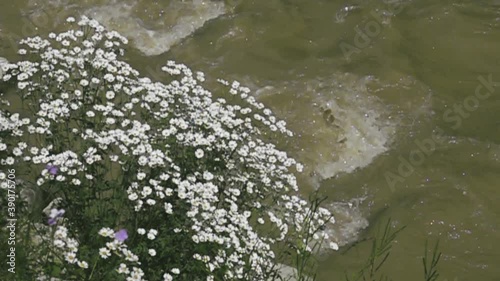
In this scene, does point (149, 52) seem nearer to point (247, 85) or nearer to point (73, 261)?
point (247, 85)

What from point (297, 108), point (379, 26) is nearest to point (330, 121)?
point (297, 108)

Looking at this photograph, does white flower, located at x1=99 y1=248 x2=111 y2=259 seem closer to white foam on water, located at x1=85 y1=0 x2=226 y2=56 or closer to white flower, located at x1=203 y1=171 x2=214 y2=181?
white flower, located at x1=203 y1=171 x2=214 y2=181

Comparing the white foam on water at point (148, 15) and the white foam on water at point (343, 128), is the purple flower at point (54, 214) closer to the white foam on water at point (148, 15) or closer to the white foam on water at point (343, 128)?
the white foam on water at point (343, 128)

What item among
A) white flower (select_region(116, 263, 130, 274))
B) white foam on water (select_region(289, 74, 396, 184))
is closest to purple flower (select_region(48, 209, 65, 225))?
white flower (select_region(116, 263, 130, 274))

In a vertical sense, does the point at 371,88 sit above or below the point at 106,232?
below

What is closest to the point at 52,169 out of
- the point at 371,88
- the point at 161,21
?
the point at 371,88

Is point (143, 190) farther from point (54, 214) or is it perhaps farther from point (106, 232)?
point (54, 214)

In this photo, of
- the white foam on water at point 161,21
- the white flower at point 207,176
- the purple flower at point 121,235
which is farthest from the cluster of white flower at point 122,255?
the white foam on water at point 161,21
